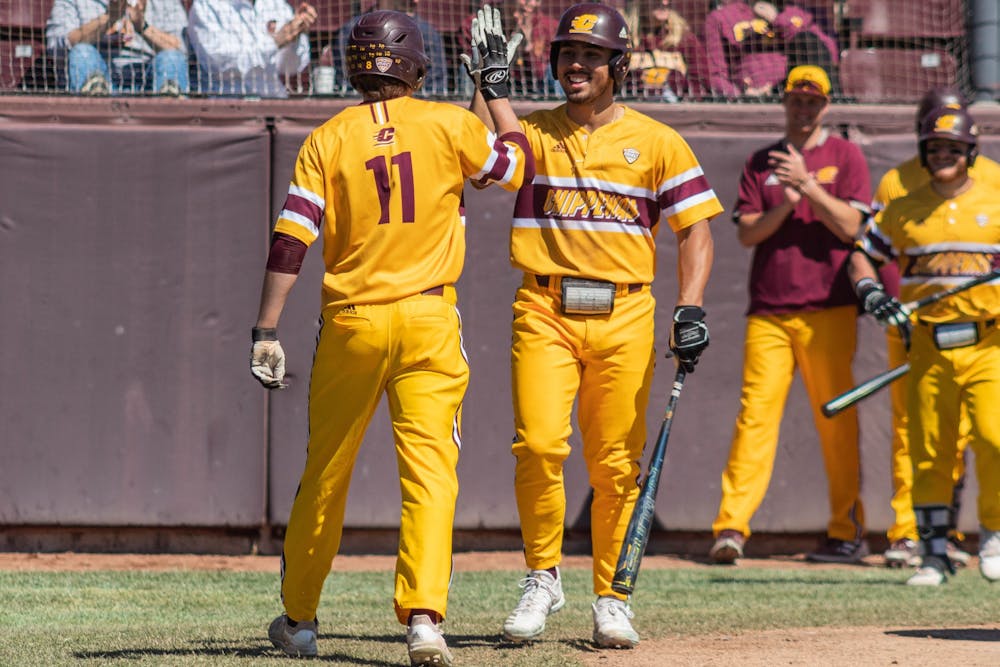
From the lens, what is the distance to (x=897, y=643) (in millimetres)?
5699

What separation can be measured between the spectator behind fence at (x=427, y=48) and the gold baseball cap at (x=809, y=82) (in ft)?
7.29

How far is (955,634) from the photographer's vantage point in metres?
6.01

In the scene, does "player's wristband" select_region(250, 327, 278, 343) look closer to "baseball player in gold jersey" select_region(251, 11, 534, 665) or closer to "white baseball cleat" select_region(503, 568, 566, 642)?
"baseball player in gold jersey" select_region(251, 11, 534, 665)

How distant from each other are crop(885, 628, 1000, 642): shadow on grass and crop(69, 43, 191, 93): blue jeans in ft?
17.8

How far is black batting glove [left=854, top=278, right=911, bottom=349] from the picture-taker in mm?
7254

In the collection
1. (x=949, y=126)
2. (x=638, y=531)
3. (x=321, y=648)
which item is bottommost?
(x=321, y=648)

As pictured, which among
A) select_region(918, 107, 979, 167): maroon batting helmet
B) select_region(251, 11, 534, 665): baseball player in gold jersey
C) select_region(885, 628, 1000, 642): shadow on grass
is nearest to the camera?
select_region(251, 11, 534, 665): baseball player in gold jersey

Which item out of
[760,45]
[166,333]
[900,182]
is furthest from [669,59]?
[166,333]

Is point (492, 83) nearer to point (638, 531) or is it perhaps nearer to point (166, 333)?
point (638, 531)

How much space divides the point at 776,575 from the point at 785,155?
7.75 feet

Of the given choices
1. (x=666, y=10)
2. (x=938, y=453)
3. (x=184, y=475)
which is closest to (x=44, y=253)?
(x=184, y=475)

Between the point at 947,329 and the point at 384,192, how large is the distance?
11.3 ft

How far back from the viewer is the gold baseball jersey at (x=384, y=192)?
5070 mm

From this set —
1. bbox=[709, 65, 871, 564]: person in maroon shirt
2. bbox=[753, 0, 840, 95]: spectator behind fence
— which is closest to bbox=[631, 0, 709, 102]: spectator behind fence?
bbox=[753, 0, 840, 95]: spectator behind fence
